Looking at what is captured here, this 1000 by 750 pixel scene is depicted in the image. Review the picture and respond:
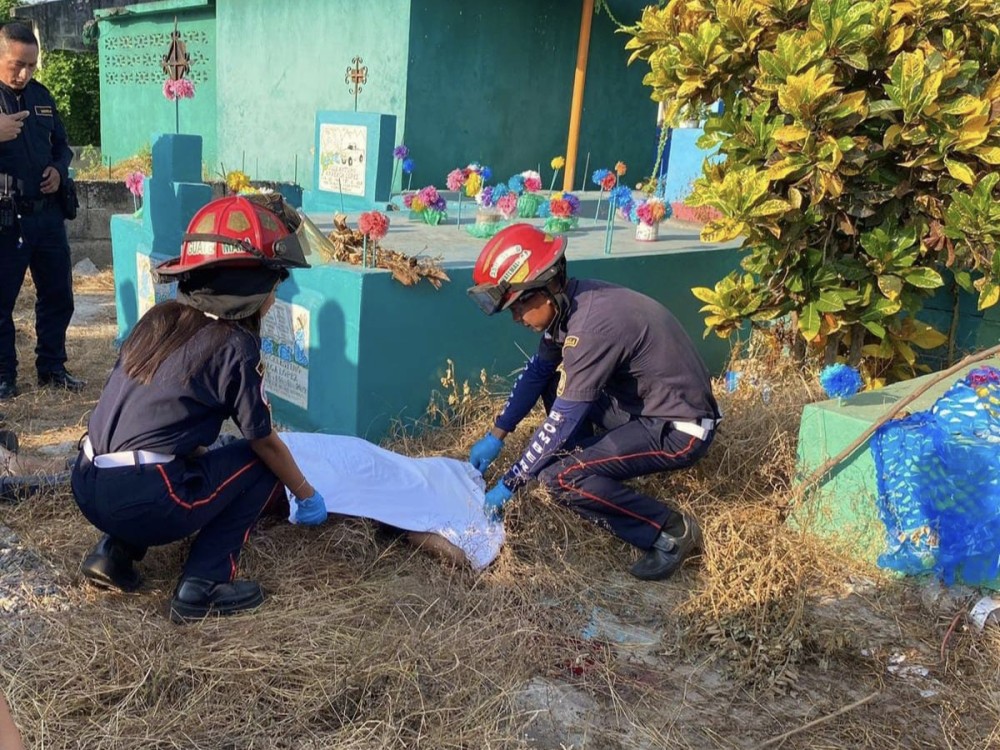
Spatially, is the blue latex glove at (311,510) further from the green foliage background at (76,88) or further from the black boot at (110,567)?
the green foliage background at (76,88)

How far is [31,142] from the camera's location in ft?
15.1

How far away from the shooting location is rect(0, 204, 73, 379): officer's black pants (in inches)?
184

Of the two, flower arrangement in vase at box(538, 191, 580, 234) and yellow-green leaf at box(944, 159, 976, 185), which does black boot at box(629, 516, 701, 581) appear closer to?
yellow-green leaf at box(944, 159, 976, 185)

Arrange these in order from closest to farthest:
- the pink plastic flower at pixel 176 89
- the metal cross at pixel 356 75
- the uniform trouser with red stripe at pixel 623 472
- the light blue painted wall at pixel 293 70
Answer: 1. the uniform trouser with red stripe at pixel 623 472
2. the pink plastic flower at pixel 176 89
3. the metal cross at pixel 356 75
4. the light blue painted wall at pixel 293 70

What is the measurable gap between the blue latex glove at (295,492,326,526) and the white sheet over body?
143 mm

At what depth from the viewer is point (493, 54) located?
27.8 ft

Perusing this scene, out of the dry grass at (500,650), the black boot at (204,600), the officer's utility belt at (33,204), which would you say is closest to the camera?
the dry grass at (500,650)

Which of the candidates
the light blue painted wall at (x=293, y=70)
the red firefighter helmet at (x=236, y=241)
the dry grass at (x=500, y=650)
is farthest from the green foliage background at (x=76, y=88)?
the red firefighter helmet at (x=236, y=241)

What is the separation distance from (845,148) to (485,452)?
1985mm

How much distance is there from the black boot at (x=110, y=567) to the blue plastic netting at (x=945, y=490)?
264 centimetres

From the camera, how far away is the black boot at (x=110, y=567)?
2672mm

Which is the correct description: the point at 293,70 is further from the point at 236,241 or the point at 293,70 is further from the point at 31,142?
the point at 236,241

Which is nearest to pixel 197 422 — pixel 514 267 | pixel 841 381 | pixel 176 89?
pixel 514 267

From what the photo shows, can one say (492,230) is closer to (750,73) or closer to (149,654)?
(750,73)
